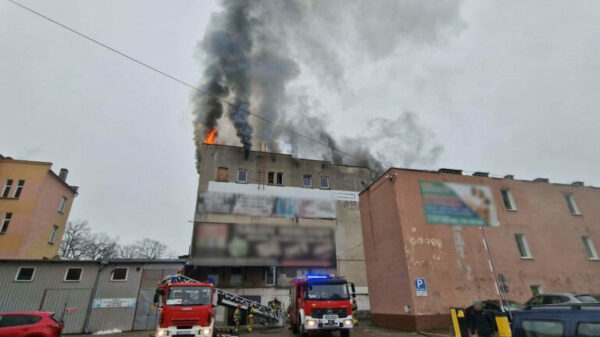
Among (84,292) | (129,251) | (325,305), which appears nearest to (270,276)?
(84,292)

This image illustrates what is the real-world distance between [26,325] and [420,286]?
1846 cm

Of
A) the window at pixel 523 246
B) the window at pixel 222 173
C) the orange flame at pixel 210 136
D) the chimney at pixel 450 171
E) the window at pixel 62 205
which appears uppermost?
the orange flame at pixel 210 136

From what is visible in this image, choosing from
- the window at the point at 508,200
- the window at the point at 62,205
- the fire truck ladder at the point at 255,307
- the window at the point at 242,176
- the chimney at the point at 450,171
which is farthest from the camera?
the window at the point at 242,176

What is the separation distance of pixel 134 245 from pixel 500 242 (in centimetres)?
7085

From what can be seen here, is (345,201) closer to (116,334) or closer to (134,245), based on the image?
(116,334)

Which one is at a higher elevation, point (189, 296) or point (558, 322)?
point (189, 296)

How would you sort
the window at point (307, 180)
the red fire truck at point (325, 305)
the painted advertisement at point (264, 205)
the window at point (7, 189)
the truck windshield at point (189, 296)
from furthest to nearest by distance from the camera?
the window at point (307, 180) → the painted advertisement at point (264, 205) → the window at point (7, 189) → the truck windshield at point (189, 296) → the red fire truck at point (325, 305)

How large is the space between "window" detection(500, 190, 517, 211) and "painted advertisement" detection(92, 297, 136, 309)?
27744mm

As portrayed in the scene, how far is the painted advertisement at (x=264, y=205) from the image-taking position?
31234 millimetres

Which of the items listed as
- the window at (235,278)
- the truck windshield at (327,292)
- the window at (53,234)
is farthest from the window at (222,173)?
the truck windshield at (327,292)

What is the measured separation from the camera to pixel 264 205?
32.8 m

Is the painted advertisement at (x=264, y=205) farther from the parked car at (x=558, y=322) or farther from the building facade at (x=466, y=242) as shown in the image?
the parked car at (x=558, y=322)

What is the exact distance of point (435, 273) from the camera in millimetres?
17156

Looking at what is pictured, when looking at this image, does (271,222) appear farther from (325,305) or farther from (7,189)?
(7,189)
